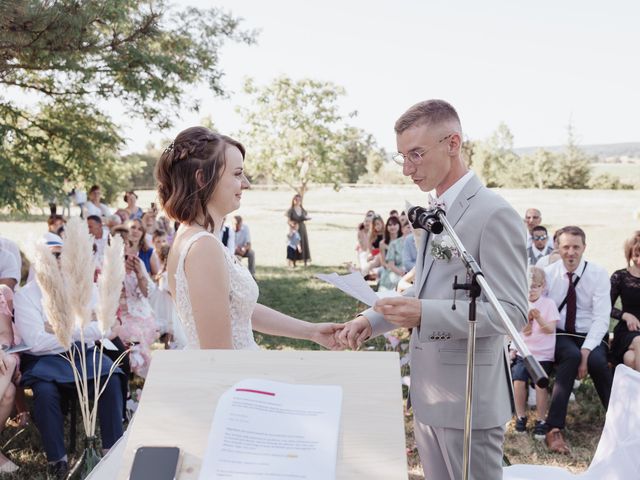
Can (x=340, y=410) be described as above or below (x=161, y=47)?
below

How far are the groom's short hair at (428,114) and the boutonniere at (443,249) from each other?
1.69 feet

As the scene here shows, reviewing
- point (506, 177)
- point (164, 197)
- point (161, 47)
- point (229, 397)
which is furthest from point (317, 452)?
point (506, 177)

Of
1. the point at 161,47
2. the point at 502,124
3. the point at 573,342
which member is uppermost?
the point at 502,124

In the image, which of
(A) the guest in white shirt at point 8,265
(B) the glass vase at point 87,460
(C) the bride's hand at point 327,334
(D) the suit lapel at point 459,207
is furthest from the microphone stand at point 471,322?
(A) the guest in white shirt at point 8,265

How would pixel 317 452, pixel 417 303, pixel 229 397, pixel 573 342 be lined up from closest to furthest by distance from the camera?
pixel 317 452 < pixel 229 397 < pixel 417 303 < pixel 573 342

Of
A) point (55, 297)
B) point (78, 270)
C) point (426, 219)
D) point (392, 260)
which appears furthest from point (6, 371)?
point (392, 260)

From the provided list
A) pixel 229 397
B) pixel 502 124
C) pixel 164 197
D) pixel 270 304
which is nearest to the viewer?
pixel 229 397

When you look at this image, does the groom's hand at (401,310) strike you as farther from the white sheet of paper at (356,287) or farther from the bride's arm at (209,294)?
the bride's arm at (209,294)

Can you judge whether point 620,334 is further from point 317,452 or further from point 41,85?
point 41,85

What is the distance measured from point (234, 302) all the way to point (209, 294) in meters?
0.29

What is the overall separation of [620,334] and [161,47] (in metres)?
8.33

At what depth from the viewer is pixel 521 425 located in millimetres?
5781

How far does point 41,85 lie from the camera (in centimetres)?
995

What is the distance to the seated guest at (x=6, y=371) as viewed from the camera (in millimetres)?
4711
